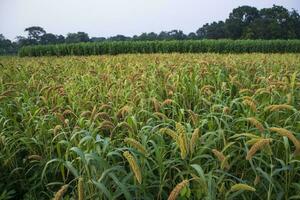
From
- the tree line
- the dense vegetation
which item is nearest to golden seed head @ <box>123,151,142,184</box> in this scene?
the dense vegetation

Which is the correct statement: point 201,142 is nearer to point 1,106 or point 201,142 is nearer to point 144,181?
point 144,181

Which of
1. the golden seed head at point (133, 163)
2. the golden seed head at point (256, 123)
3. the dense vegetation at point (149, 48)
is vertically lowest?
the dense vegetation at point (149, 48)

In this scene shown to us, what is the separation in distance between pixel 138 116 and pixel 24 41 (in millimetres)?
40144

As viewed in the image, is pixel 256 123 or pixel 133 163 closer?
pixel 133 163

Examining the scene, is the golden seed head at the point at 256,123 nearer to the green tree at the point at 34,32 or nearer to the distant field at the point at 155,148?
the distant field at the point at 155,148

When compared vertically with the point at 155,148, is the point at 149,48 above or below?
below

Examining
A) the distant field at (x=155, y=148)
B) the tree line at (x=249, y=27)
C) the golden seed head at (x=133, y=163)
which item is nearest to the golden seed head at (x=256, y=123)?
the distant field at (x=155, y=148)

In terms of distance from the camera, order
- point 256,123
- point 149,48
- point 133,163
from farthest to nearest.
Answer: point 149,48
point 256,123
point 133,163

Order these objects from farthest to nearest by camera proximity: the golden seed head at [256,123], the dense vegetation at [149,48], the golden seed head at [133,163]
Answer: the dense vegetation at [149,48] → the golden seed head at [256,123] → the golden seed head at [133,163]

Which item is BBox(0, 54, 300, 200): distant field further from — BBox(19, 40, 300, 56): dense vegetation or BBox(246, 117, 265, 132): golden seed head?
BBox(19, 40, 300, 56): dense vegetation

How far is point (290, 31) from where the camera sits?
53.6 m

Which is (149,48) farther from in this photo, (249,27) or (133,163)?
(249,27)

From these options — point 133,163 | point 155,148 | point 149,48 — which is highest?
point 133,163

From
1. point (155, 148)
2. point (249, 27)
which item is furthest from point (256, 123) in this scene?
point (249, 27)
